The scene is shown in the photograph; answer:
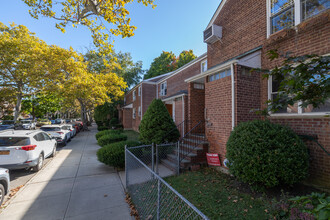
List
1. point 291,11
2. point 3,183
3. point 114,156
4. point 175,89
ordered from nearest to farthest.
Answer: point 3,183, point 291,11, point 114,156, point 175,89

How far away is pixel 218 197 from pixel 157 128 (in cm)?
385

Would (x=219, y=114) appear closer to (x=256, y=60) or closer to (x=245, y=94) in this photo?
(x=245, y=94)

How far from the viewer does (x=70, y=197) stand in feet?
13.5

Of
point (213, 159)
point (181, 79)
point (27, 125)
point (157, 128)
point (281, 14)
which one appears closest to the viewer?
point (281, 14)

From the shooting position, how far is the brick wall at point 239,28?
5547 mm

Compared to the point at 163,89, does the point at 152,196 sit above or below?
below

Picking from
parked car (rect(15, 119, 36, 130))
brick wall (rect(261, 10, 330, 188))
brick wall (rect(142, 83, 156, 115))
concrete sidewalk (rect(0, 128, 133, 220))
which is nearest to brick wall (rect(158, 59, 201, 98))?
brick wall (rect(142, 83, 156, 115))

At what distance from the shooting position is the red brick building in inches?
159

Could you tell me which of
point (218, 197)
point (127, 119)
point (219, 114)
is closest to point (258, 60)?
point (219, 114)

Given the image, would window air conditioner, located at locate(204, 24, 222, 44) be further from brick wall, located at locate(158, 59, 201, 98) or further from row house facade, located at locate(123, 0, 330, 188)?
brick wall, located at locate(158, 59, 201, 98)

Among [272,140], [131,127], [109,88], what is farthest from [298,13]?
[131,127]

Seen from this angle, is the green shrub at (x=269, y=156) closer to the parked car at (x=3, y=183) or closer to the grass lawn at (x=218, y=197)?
the grass lawn at (x=218, y=197)

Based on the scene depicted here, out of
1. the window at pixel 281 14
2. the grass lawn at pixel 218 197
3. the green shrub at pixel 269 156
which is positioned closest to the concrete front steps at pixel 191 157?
the grass lawn at pixel 218 197

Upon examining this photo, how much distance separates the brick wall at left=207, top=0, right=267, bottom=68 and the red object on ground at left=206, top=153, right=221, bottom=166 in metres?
4.26
